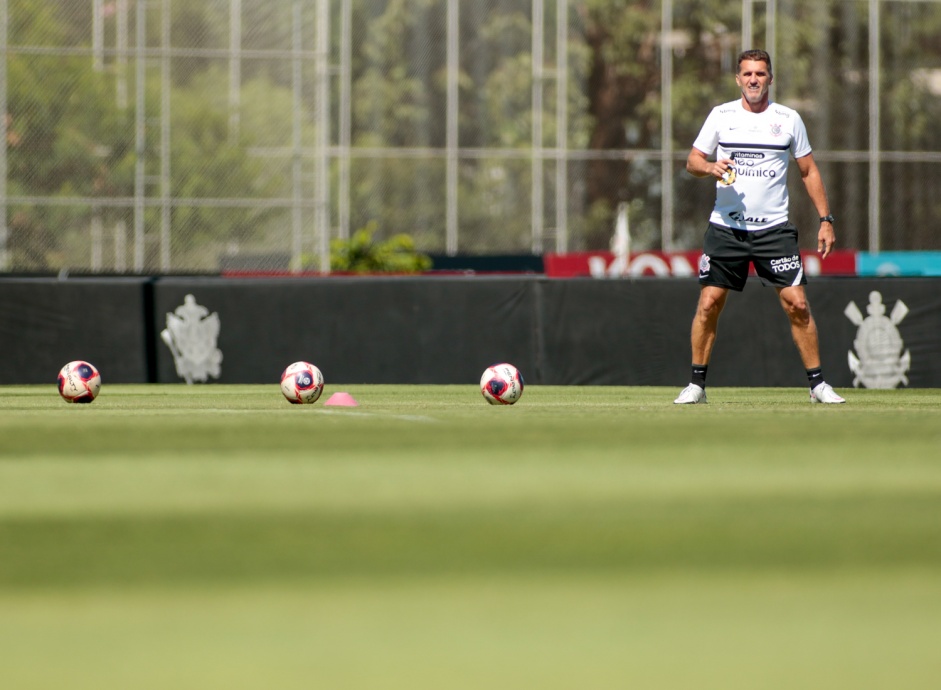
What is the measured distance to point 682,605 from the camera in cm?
352

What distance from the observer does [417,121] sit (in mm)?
31078

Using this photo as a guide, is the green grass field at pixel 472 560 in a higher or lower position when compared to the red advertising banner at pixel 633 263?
lower

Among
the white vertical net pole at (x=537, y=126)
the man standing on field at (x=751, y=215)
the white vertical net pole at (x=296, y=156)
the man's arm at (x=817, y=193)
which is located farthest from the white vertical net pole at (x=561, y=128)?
the man standing on field at (x=751, y=215)

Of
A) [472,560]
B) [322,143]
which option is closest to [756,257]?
[472,560]

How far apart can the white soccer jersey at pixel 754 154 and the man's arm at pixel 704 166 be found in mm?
87

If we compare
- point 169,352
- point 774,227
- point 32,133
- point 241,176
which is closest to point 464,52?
point 241,176

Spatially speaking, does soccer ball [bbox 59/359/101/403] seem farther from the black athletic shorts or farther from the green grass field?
the black athletic shorts

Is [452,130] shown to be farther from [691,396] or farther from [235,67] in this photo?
[691,396]

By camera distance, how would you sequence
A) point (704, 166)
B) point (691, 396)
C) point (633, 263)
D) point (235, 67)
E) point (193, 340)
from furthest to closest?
point (633, 263) → point (235, 67) → point (193, 340) → point (691, 396) → point (704, 166)

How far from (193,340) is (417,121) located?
51.3 ft

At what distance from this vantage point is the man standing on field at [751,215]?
10.5 m

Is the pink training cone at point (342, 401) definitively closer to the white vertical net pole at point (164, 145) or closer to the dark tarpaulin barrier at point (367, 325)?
the dark tarpaulin barrier at point (367, 325)

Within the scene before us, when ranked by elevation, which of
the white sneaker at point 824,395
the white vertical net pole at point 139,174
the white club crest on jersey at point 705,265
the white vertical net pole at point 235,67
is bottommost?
the white sneaker at point 824,395

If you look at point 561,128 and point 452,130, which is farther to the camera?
point 561,128
